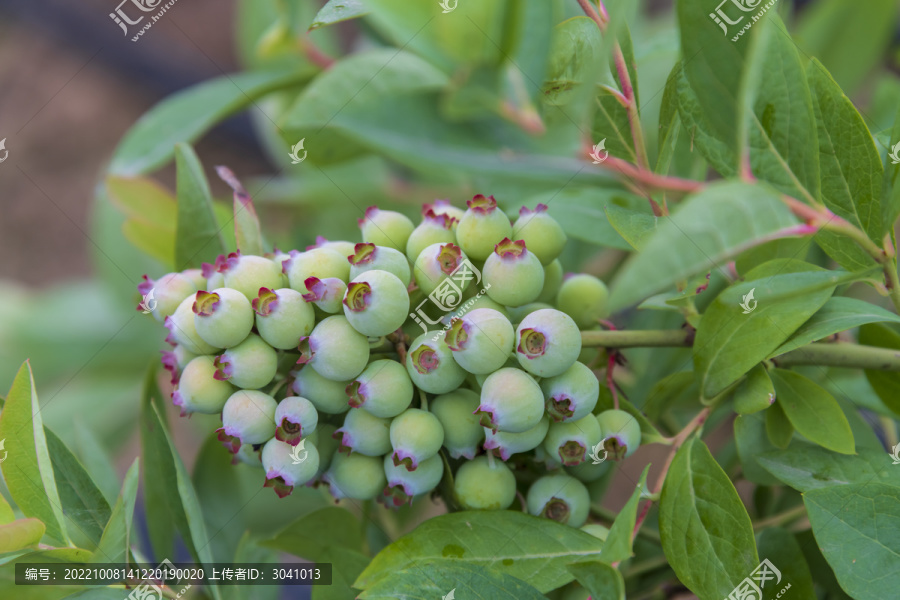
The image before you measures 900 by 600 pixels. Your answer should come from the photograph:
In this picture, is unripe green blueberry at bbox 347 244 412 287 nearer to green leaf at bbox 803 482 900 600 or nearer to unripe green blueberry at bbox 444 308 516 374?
unripe green blueberry at bbox 444 308 516 374

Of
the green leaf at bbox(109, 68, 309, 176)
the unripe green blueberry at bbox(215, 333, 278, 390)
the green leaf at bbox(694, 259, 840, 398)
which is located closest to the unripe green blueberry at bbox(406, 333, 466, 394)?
the unripe green blueberry at bbox(215, 333, 278, 390)

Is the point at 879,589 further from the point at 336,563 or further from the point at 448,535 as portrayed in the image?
the point at 336,563

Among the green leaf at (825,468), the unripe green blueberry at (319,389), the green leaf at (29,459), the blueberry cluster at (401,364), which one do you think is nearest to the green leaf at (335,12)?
the blueberry cluster at (401,364)

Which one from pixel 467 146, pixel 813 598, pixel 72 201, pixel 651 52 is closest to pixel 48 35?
pixel 72 201

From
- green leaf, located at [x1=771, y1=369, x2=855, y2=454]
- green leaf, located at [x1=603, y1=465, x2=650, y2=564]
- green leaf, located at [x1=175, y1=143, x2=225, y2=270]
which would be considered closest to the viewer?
green leaf, located at [x1=603, y1=465, x2=650, y2=564]

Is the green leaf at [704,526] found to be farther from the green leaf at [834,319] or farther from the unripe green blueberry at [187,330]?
the unripe green blueberry at [187,330]

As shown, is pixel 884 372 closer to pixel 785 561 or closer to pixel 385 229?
pixel 785 561
